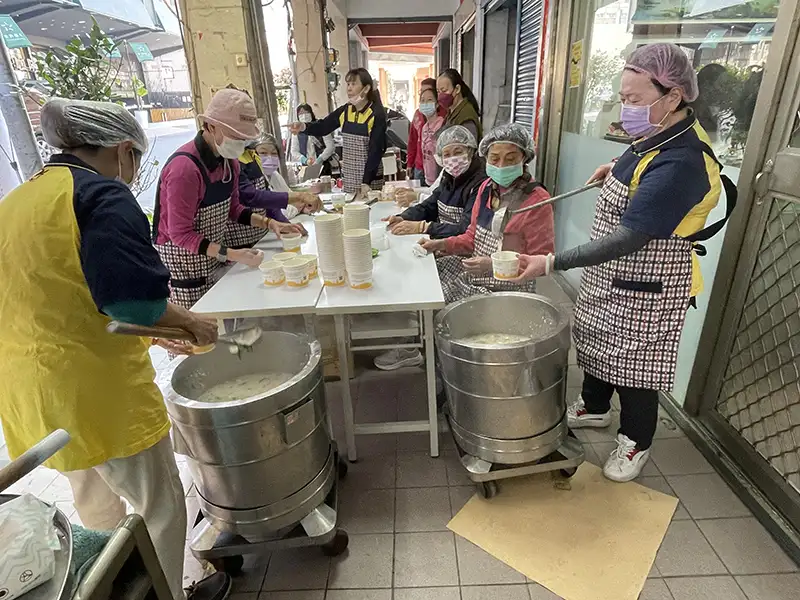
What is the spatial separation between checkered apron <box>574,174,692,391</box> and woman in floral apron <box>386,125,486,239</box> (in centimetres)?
81

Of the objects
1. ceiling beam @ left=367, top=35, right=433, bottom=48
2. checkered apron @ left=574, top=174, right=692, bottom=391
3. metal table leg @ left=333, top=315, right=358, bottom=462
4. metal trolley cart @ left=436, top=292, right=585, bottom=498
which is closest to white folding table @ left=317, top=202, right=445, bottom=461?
metal table leg @ left=333, top=315, right=358, bottom=462

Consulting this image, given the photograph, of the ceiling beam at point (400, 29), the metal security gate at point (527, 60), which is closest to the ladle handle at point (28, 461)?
the metal security gate at point (527, 60)

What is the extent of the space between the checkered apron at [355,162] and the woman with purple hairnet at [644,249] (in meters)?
2.35

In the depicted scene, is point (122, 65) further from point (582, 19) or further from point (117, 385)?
point (582, 19)

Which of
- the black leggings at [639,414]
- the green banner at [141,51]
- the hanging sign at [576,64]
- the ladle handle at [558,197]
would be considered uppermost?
the green banner at [141,51]

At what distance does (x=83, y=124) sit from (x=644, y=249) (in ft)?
5.43

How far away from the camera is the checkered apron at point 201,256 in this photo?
2.09 meters

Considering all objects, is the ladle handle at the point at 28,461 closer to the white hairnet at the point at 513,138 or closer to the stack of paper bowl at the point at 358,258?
the stack of paper bowl at the point at 358,258

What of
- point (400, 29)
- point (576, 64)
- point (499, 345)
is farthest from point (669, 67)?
point (400, 29)

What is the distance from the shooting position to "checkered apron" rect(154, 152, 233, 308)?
209 cm

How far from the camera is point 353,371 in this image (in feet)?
8.75

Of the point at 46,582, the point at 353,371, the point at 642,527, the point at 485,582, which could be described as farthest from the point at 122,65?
the point at 642,527

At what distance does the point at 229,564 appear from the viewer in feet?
5.17

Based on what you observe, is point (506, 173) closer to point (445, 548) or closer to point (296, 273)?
point (296, 273)
